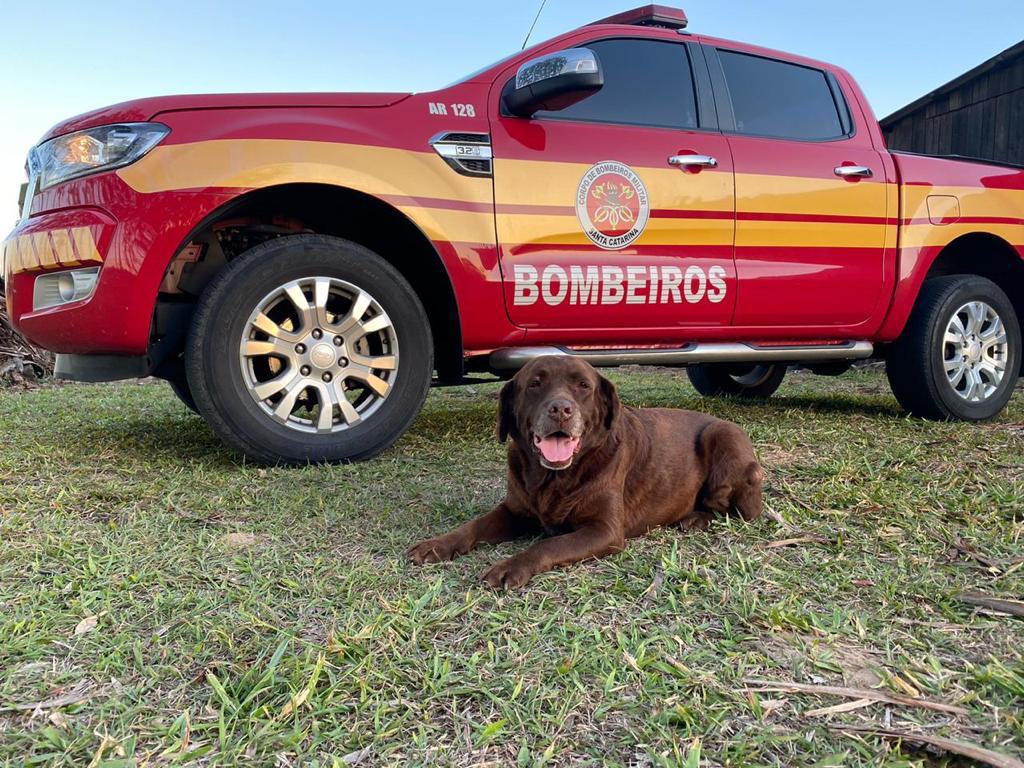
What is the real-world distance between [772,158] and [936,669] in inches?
130

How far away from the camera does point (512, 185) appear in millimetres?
3684

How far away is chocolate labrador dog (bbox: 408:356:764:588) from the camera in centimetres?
242

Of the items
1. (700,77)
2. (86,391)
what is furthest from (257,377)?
(86,391)

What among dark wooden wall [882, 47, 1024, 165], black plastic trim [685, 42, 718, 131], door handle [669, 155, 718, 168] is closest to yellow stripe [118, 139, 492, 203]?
door handle [669, 155, 718, 168]

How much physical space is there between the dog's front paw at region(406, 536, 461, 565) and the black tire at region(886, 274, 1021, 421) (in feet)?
12.1

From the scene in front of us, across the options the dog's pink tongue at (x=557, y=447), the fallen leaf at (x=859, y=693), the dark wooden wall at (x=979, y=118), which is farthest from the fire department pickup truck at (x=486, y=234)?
the dark wooden wall at (x=979, y=118)

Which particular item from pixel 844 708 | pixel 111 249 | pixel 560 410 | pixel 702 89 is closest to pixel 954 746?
pixel 844 708

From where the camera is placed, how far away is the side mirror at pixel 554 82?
342 cm

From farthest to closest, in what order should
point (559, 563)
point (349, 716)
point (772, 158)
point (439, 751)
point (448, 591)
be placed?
point (772, 158) → point (559, 563) → point (448, 591) → point (349, 716) → point (439, 751)

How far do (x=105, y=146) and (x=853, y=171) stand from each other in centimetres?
388

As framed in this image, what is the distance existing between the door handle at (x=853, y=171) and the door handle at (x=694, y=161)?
34.5 inches

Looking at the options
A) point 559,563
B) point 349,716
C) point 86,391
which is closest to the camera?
point 349,716

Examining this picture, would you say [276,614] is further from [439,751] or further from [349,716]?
[439,751]

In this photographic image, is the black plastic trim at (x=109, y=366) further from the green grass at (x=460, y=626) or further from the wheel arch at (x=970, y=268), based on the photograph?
the wheel arch at (x=970, y=268)
